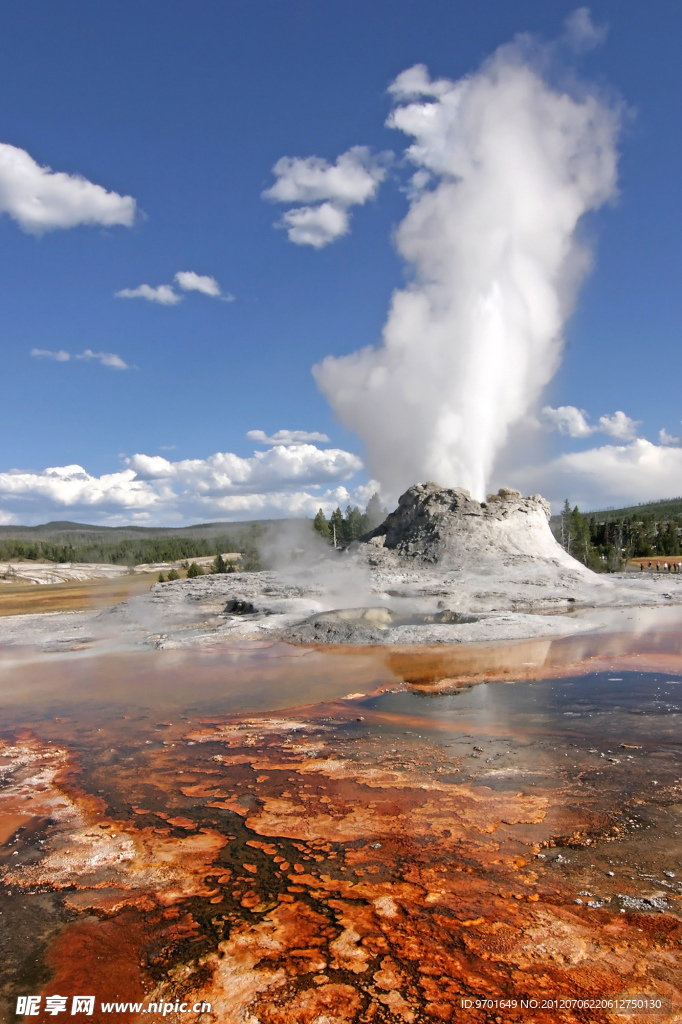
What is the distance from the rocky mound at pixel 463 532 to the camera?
70.3 ft

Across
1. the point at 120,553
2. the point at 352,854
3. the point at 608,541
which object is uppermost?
the point at 608,541

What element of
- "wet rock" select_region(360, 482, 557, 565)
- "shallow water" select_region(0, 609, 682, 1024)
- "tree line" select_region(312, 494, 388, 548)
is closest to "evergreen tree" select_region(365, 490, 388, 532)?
"tree line" select_region(312, 494, 388, 548)

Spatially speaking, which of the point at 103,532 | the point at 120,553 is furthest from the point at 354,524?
the point at 103,532

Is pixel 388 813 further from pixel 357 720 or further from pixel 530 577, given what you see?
pixel 530 577

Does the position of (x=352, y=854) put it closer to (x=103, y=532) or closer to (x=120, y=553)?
(x=120, y=553)

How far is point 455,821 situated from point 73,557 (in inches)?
3449

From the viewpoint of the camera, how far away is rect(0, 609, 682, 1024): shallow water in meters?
3.07

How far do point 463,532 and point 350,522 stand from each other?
3496 centimetres

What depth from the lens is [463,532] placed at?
2211 cm

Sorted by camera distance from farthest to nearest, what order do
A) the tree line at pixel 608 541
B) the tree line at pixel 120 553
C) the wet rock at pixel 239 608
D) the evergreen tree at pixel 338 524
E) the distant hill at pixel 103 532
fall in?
the distant hill at pixel 103 532, the tree line at pixel 120 553, the evergreen tree at pixel 338 524, the tree line at pixel 608 541, the wet rock at pixel 239 608

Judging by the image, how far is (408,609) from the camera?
1617cm

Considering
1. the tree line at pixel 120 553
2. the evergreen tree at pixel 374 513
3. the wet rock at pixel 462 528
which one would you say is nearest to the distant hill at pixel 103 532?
the tree line at pixel 120 553

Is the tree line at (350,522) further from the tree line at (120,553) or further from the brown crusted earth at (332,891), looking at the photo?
the brown crusted earth at (332,891)

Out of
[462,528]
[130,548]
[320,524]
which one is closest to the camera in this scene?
[462,528]
